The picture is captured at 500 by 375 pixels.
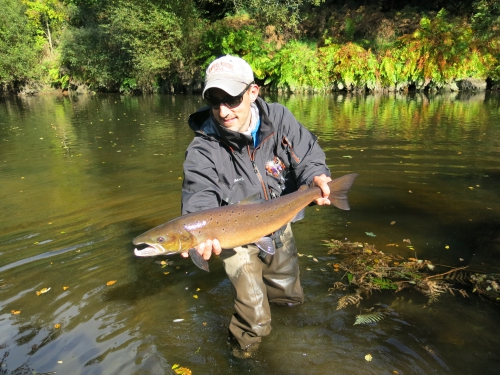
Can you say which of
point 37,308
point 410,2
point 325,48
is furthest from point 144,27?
point 37,308

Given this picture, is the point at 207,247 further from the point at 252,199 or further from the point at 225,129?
the point at 225,129

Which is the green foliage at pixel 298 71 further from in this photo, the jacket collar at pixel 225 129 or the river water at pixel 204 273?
the jacket collar at pixel 225 129

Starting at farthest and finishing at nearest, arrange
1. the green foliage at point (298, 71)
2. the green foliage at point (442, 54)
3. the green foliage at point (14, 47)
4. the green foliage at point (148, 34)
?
the green foliage at point (14, 47) → the green foliage at point (148, 34) → the green foliage at point (298, 71) → the green foliage at point (442, 54)

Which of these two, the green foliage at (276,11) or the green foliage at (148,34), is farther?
the green foliage at (148,34)

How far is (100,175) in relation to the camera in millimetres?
9781

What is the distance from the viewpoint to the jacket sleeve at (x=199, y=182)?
10.4 ft

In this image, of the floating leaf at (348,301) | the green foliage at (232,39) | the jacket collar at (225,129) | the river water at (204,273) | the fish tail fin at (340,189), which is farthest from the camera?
the green foliage at (232,39)

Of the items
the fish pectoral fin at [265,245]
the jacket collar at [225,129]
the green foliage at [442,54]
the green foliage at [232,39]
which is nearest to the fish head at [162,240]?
the fish pectoral fin at [265,245]

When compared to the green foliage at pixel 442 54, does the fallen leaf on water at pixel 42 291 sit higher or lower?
lower

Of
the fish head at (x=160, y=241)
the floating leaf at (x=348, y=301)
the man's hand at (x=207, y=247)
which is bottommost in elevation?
the floating leaf at (x=348, y=301)

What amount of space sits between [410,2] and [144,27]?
23.1m

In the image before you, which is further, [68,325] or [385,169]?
[385,169]

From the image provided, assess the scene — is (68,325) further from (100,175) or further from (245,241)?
(100,175)

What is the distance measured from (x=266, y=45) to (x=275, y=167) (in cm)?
3214
